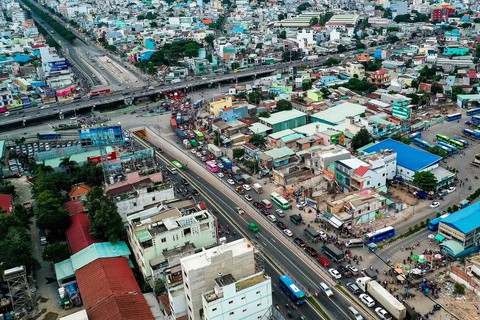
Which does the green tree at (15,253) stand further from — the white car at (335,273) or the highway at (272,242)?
the white car at (335,273)

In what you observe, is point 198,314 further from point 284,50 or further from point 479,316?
point 284,50

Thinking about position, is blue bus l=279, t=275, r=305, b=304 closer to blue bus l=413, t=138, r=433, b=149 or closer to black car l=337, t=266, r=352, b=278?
black car l=337, t=266, r=352, b=278

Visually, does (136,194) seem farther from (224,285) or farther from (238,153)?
(238,153)

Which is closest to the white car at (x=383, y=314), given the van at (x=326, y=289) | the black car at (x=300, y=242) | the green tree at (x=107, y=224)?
the van at (x=326, y=289)

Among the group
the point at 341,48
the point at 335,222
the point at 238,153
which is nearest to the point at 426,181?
the point at 335,222

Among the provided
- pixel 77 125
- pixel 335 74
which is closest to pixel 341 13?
pixel 335 74

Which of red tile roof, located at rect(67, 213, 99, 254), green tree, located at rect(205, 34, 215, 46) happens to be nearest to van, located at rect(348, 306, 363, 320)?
red tile roof, located at rect(67, 213, 99, 254)
